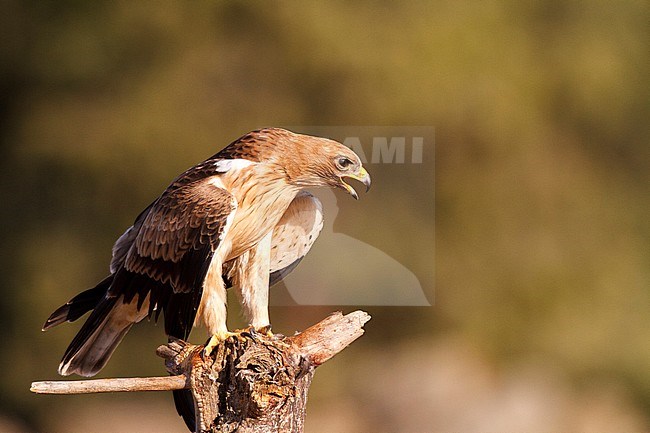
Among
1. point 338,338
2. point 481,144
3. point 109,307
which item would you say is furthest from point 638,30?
point 109,307

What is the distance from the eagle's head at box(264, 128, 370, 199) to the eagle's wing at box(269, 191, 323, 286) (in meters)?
0.18

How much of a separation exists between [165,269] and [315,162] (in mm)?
462

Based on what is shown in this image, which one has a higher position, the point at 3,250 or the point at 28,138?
the point at 28,138

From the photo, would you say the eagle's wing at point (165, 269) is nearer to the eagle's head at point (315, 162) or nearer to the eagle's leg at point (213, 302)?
the eagle's leg at point (213, 302)

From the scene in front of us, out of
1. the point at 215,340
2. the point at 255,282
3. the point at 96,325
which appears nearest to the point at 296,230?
the point at 255,282

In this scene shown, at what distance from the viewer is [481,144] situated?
148 inches

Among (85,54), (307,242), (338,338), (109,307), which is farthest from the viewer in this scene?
(85,54)

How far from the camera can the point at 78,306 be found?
231 cm

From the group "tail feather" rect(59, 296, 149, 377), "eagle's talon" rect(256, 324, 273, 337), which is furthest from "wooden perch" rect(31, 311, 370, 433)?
"tail feather" rect(59, 296, 149, 377)

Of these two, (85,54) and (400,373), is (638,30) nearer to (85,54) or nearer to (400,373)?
(400,373)

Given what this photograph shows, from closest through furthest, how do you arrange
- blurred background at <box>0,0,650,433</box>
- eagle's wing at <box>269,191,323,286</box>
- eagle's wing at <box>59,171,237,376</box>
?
eagle's wing at <box>59,171,237,376</box>, eagle's wing at <box>269,191,323,286</box>, blurred background at <box>0,0,650,433</box>

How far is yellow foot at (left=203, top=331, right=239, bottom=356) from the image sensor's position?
78.6 inches

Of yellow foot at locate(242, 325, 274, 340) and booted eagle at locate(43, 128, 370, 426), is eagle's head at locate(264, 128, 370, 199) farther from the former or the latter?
yellow foot at locate(242, 325, 274, 340)

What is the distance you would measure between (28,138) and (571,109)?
7.72 ft
